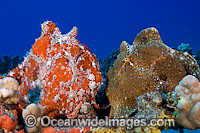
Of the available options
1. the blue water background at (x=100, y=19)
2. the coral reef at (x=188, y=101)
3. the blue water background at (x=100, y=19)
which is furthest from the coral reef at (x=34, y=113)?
the blue water background at (x=100, y=19)

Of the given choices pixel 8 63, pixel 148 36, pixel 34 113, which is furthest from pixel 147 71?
pixel 8 63

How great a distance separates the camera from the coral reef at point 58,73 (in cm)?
307

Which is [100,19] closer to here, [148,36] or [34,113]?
[148,36]

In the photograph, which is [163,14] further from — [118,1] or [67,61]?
[67,61]

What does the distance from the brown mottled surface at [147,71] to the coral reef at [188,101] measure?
340 mm

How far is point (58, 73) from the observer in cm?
311

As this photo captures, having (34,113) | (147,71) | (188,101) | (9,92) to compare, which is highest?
(147,71)

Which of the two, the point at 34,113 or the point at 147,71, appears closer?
the point at 34,113

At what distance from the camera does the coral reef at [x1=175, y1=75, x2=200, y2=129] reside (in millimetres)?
2426

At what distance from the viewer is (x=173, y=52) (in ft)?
9.77

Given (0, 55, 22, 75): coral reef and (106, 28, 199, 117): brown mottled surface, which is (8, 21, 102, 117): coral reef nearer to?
(106, 28, 199, 117): brown mottled surface

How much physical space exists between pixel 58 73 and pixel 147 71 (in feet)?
5.66

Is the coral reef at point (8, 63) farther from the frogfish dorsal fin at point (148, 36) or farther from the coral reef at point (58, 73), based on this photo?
the frogfish dorsal fin at point (148, 36)

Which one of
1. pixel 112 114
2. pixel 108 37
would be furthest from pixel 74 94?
pixel 108 37
